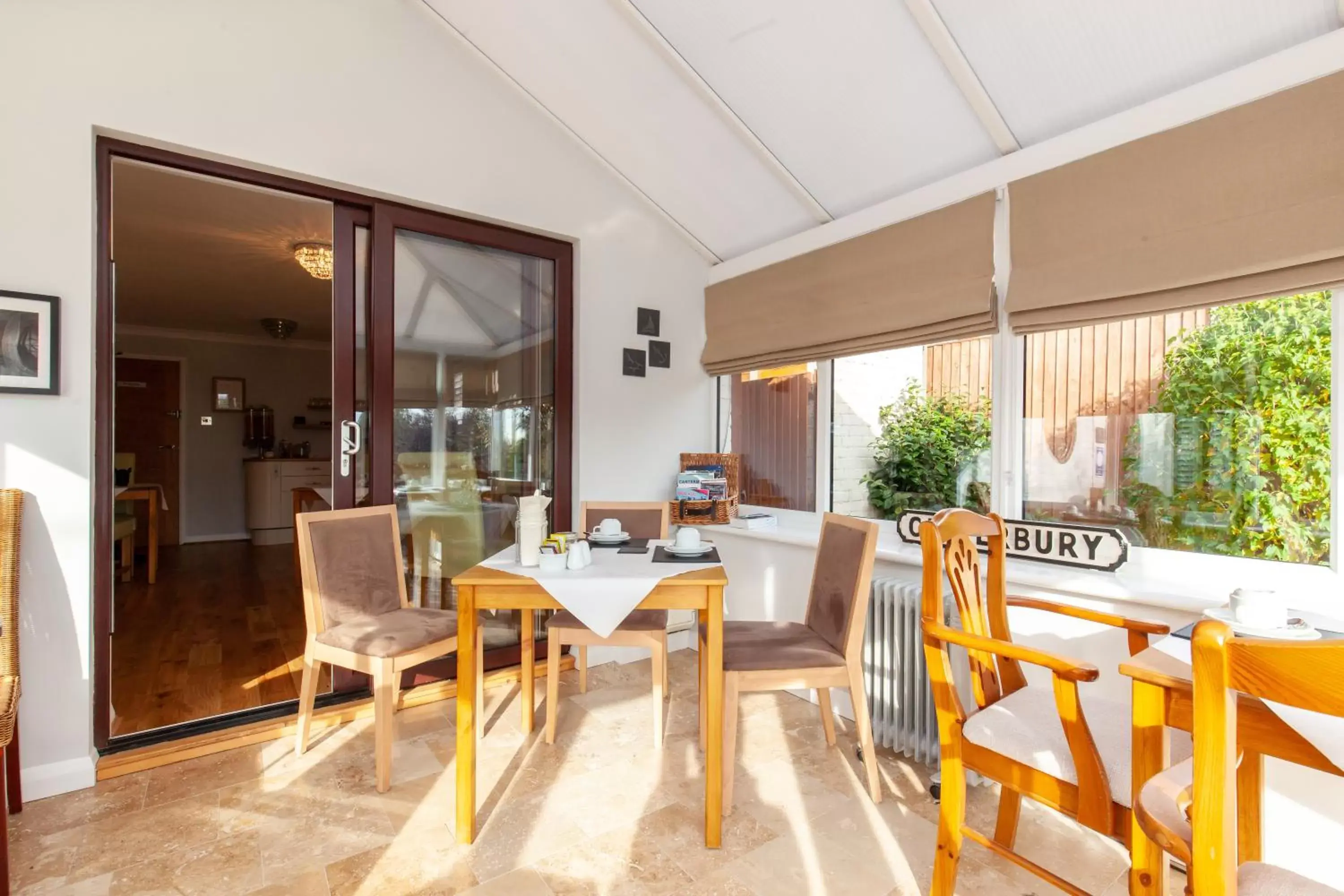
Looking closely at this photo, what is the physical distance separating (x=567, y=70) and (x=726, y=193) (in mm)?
918

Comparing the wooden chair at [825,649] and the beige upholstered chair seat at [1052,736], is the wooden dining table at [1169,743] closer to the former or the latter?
the beige upholstered chair seat at [1052,736]

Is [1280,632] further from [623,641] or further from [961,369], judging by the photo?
[623,641]

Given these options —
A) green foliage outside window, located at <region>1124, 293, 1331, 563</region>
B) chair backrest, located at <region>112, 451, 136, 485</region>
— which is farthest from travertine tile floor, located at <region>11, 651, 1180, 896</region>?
chair backrest, located at <region>112, 451, 136, 485</region>

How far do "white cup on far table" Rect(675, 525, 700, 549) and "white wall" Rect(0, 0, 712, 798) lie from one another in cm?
114

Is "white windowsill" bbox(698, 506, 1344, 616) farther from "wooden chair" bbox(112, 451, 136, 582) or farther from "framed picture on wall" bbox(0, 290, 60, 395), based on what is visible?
"wooden chair" bbox(112, 451, 136, 582)

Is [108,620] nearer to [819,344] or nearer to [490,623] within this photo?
[490,623]

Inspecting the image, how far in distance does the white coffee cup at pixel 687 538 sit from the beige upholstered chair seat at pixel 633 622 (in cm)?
41

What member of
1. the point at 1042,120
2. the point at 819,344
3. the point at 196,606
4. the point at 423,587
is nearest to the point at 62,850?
the point at 423,587

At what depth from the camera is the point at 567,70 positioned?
2848 mm

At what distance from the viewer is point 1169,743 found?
49.5 inches

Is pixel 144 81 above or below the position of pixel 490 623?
above

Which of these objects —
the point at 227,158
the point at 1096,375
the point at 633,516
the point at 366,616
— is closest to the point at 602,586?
the point at 633,516

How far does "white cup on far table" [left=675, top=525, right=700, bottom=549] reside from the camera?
230cm

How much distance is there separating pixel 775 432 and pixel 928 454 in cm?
92
